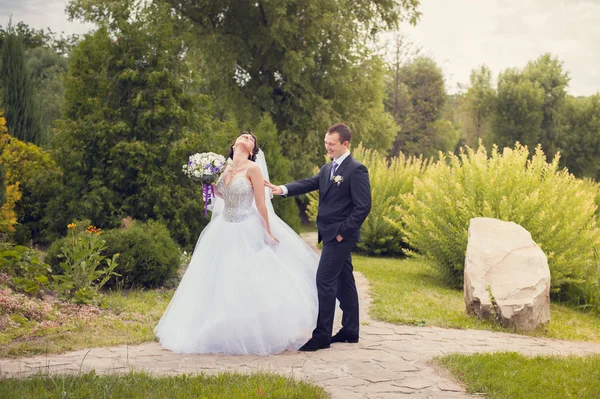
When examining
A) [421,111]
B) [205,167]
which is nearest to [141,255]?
[205,167]

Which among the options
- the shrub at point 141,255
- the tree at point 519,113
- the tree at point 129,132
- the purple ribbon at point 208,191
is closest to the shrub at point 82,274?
the shrub at point 141,255

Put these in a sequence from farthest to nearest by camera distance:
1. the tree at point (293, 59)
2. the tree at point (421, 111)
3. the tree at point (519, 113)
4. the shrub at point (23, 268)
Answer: the tree at point (519, 113) < the tree at point (421, 111) < the tree at point (293, 59) < the shrub at point (23, 268)

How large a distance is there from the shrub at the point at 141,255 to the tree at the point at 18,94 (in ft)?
35.0

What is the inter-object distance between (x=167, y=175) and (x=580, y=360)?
28.7 ft

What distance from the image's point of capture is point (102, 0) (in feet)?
80.9

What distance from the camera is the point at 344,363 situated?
19.8 ft

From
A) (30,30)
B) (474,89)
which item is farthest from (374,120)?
(30,30)

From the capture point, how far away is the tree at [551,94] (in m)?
45.8

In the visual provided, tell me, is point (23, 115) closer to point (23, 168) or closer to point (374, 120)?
point (23, 168)

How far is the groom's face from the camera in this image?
6.61 m

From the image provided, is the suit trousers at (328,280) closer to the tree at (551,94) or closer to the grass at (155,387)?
the grass at (155,387)

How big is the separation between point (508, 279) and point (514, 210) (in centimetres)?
293

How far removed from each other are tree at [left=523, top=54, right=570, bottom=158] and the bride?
4232cm

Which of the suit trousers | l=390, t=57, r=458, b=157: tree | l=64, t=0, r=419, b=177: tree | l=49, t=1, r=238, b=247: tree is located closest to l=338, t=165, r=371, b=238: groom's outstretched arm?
the suit trousers
